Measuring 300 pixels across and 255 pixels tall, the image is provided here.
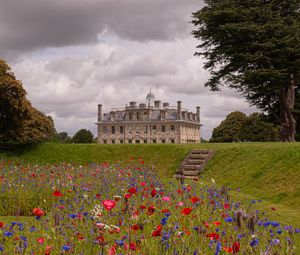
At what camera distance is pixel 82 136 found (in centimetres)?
9750

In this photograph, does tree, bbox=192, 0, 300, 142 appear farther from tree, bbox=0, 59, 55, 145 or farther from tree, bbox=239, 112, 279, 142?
tree, bbox=239, 112, 279, 142

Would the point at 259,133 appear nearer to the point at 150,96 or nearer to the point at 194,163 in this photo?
the point at 194,163

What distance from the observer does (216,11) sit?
28.3 m

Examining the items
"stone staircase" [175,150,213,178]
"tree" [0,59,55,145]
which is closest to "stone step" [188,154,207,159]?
"stone staircase" [175,150,213,178]

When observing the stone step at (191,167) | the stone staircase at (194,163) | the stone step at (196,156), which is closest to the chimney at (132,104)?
the stone staircase at (194,163)

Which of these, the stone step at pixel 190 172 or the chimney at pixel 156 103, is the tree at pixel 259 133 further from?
the chimney at pixel 156 103

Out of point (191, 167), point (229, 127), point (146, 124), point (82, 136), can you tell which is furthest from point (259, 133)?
point (82, 136)

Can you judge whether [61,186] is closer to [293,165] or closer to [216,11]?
[293,165]

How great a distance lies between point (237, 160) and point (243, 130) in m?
40.1

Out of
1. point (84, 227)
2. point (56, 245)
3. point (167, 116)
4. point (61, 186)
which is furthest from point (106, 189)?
point (167, 116)

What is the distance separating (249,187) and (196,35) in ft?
54.7

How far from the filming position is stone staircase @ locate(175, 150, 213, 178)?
20.5m

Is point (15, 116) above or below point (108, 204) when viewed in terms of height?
above

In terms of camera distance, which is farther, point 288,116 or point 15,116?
point 288,116
